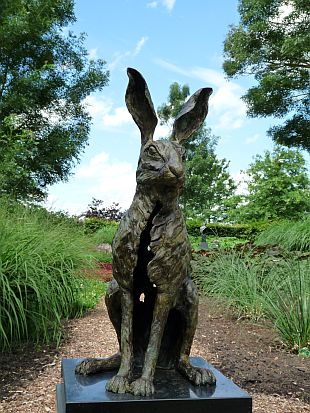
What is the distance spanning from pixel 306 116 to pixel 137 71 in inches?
747

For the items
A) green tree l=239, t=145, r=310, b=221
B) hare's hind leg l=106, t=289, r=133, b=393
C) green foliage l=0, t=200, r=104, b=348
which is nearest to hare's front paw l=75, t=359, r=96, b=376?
hare's hind leg l=106, t=289, r=133, b=393

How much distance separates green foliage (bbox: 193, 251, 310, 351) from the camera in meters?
5.40

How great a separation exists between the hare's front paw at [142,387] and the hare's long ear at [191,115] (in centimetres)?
115

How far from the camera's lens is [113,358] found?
2627 millimetres

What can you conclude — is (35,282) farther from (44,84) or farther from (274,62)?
(274,62)

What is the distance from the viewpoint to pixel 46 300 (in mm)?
5121

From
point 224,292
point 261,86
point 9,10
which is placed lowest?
point 224,292

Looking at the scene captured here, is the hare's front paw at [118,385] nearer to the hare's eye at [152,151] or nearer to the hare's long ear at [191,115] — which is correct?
the hare's eye at [152,151]

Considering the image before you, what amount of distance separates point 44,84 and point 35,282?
13160mm

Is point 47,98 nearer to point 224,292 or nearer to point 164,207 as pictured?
point 224,292

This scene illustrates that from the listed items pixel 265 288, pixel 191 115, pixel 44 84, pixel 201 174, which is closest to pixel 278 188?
pixel 201 174

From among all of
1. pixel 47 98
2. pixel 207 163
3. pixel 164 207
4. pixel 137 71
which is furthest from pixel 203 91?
pixel 207 163

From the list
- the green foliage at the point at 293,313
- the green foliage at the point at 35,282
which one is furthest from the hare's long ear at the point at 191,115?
the green foliage at the point at 293,313

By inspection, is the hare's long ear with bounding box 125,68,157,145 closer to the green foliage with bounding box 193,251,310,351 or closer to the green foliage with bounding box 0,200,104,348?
the green foliage with bounding box 0,200,104,348
